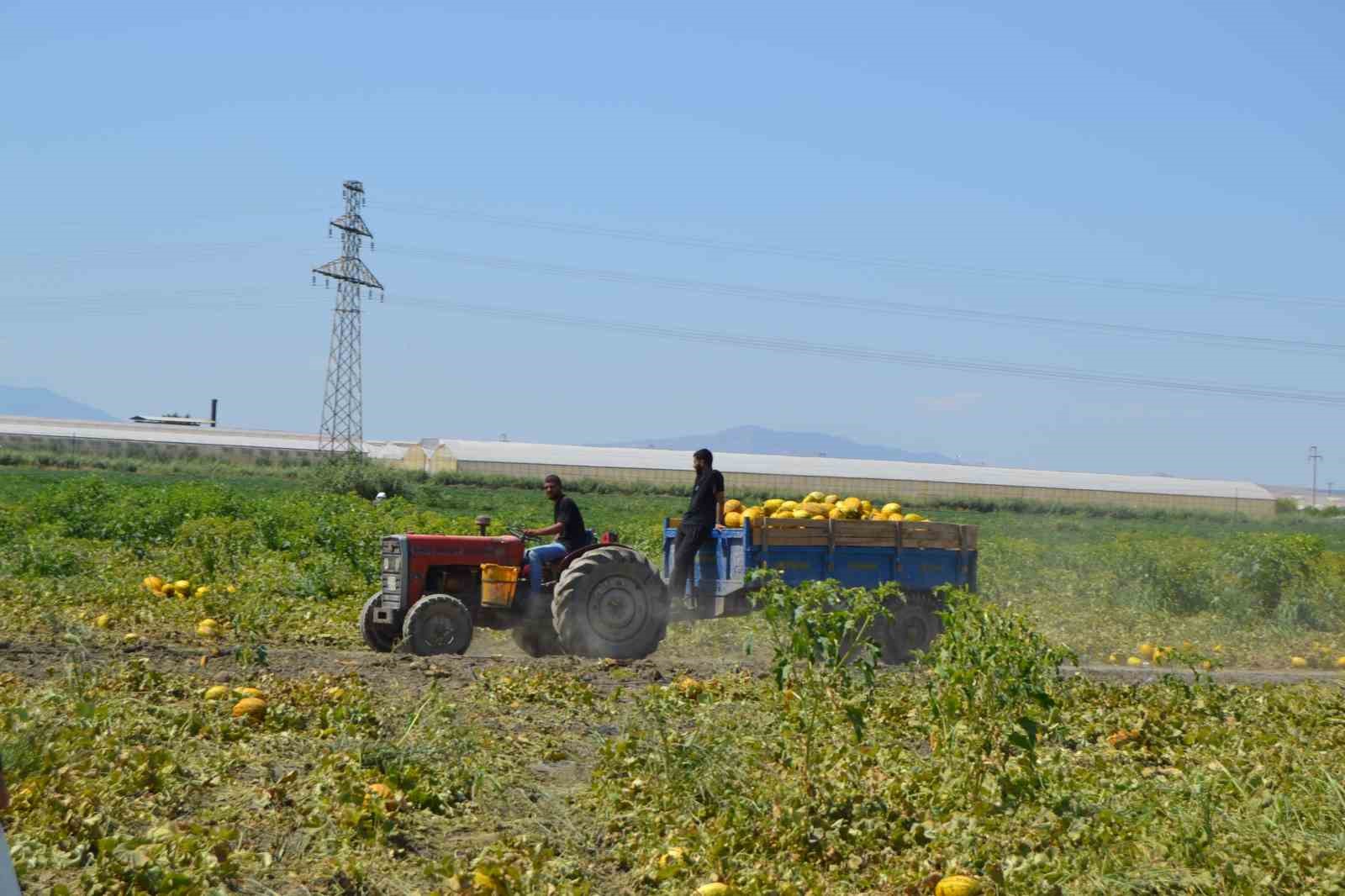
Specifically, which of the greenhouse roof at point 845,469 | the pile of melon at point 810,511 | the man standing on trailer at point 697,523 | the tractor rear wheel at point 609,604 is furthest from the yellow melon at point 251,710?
the greenhouse roof at point 845,469

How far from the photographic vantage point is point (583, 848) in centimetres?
657

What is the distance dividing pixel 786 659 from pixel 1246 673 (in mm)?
10171

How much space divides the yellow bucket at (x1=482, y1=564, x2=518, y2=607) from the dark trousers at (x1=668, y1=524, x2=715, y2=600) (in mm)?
1656

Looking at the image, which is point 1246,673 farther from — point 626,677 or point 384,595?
point 384,595

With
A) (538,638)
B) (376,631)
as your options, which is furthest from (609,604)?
(376,631)

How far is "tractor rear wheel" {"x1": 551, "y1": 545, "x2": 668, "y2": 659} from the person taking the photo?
1326cm

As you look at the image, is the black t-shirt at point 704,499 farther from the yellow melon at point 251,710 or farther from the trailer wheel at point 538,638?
the yellow melon at point 251,710

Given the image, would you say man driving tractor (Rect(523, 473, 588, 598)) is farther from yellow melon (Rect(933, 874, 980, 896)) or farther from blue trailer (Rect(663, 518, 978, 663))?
yellow melon (Rect(933, 874, 980, 896))

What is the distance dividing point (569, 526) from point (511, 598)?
36.7 inches

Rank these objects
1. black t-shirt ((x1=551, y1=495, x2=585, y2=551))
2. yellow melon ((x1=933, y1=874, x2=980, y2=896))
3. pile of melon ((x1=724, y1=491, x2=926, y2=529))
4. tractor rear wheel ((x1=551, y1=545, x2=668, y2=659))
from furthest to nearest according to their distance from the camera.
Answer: pile of melon ((x1=724, y1=491, x2=926, y2=529)), black t-shirt ((x1=551, y1=495, x2=585, y2=551)), tractor rear wheel ((x1=551, y1=545, x2=668, y2=659)), yellow melon ((x1=933, y1=874, x2=980, y2=896))

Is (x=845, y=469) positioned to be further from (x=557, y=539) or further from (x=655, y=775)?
(x=655, y=775)

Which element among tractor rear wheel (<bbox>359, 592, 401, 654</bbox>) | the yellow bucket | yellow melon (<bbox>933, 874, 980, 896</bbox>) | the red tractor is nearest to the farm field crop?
yellow melon (<bbox>933, 874, 980, 896</bbox>)

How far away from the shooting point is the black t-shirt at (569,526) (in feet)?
45.4

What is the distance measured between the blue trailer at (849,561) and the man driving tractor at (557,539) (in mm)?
1329
